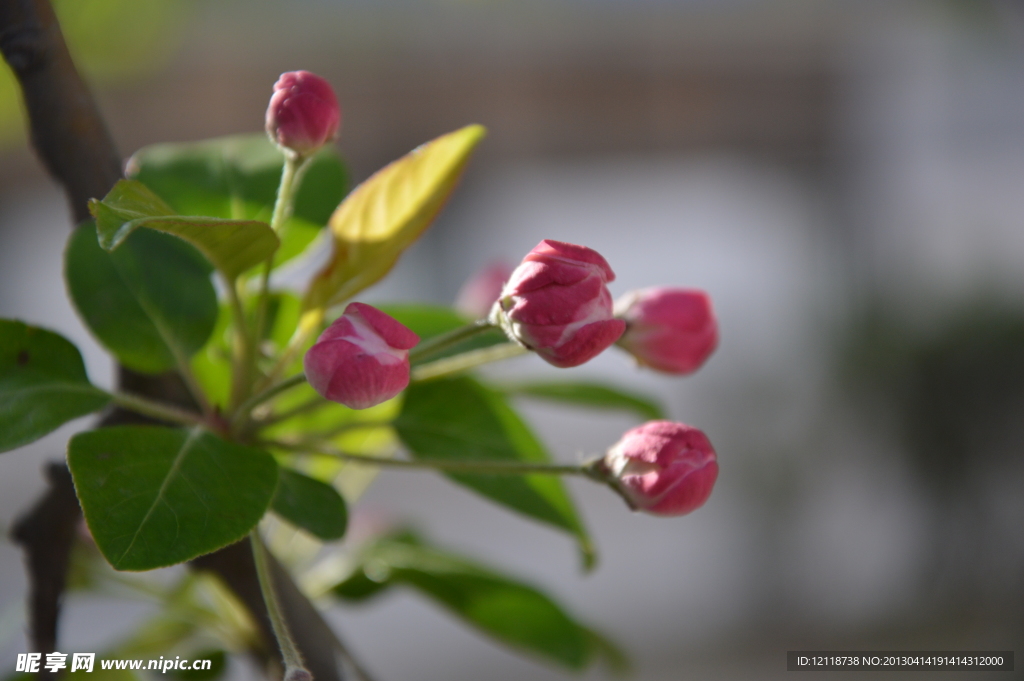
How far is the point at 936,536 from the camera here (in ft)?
8.95

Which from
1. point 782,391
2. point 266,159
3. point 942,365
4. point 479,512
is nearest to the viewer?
point 266,159

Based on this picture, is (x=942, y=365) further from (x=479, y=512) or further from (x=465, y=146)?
(x=465, y=146)

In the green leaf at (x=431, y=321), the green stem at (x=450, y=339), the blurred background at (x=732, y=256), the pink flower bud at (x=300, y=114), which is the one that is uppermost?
the pink flower bud at (x=300, y=114)

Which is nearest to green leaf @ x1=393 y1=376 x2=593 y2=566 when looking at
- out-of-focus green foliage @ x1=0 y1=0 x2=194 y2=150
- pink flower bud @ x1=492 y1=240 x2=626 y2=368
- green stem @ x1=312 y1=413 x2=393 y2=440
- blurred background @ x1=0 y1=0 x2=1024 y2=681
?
green stem @ x1=312 y1=413 x2=393 y2=440

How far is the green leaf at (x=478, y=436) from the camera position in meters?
0.35

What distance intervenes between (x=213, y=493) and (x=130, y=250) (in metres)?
0.14

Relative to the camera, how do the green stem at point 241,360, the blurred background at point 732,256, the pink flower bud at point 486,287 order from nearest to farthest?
the green stem at point 241,360, the pink flower bud at point 486,287, the blurred background at point 732,256

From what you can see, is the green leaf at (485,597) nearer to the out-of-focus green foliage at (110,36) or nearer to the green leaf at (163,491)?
the green leaf at (163,491)

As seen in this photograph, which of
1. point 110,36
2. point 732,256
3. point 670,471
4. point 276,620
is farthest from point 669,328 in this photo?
point 732,256

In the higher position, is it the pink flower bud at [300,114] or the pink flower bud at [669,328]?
the pink flower bud at [300,114]

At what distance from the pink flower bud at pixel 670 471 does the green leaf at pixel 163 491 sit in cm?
12

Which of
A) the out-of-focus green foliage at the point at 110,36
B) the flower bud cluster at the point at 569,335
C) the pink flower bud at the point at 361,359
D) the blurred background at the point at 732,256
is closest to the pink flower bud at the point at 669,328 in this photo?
the flower bud cluster at the point at 569,335

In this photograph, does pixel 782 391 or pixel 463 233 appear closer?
pixel 782 391

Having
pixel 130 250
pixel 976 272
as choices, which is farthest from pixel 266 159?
pixel 976 272
